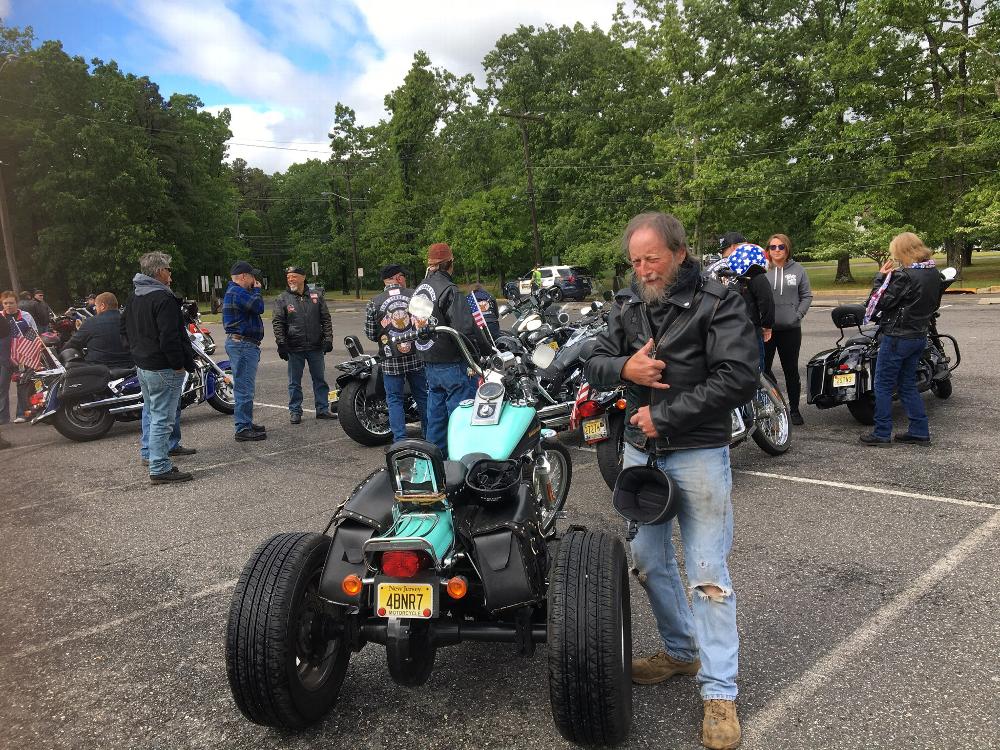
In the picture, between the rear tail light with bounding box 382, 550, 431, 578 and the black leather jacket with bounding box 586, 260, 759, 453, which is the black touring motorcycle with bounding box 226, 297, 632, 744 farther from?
the black leather jacket with bounding box 586, 260, 759, 453

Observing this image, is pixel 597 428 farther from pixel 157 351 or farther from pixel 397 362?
pixel 157 351

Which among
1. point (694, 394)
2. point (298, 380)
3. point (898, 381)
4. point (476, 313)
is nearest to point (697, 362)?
point (694, 394)

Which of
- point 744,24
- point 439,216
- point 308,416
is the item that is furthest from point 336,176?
point 308,416

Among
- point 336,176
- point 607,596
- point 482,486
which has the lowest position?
point 607,596

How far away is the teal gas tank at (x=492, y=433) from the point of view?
3.48 m

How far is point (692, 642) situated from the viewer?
9.78 ft

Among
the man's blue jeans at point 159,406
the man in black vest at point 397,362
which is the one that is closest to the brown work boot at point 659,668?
the man in black vest at point 397,362

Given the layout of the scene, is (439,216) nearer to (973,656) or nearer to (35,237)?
(35,237)

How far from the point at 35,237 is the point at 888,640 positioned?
49673 mm

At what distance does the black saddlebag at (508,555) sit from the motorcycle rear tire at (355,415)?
4720mm

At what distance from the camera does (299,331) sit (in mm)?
9016

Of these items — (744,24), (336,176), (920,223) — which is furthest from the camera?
(336,176)

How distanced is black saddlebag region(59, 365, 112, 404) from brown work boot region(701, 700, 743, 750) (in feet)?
27.5

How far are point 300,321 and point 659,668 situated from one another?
23.1 ft
